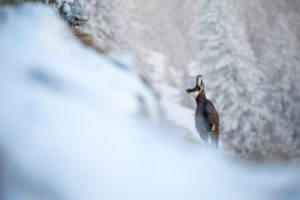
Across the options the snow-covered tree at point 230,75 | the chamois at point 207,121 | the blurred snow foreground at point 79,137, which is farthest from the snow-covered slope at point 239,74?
the blurred snow foreground at point 79,137

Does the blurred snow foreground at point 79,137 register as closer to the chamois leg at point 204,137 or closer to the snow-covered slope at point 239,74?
the chamois leg at point 204,137

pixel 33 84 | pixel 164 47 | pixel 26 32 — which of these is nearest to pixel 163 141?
pixel 33 84

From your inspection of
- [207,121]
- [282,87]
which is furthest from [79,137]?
[282,87]

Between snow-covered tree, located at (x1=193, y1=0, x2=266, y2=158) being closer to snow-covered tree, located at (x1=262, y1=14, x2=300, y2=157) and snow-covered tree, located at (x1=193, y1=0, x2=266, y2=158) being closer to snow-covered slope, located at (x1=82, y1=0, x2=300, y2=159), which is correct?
snow-covered slope, located at (x1=82, y1=0, x2=300, y2=159)

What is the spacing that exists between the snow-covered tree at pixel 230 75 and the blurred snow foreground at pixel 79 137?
9.34m

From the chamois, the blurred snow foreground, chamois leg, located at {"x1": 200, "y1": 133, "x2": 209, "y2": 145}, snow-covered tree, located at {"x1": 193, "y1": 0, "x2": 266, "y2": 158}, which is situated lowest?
the blurred snow foreground

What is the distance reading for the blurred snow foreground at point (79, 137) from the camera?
2379 millimetres

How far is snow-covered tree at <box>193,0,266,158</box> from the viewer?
12875mm

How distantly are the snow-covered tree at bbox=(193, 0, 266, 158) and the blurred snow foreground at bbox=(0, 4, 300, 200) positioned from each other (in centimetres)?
934

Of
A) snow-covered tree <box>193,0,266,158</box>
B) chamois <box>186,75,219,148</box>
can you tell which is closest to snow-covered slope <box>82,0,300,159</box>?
snow-covered tree <box>193,0,266,158</box>

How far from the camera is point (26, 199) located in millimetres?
2242

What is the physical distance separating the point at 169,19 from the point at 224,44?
867 inches

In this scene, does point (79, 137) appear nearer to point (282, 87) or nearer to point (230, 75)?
point (230, 75)

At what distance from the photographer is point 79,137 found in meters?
2.62
